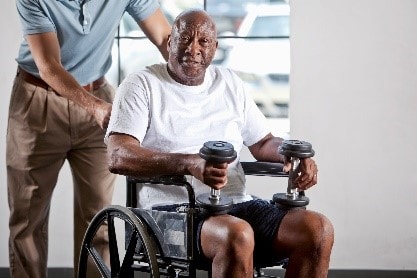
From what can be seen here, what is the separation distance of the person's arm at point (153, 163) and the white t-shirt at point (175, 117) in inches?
2.2

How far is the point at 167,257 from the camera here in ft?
8.25

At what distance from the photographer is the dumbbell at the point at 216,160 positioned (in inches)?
92.1

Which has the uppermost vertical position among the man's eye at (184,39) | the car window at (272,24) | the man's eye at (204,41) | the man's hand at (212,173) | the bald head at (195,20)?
the car window at (272,24)

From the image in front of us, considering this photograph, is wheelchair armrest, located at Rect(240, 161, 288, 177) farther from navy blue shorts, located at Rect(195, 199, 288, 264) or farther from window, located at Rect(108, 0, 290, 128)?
window, located at Rect(108, 0, 290, 128)

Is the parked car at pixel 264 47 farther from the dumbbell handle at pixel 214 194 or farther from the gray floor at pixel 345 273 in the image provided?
the dumbbell handle at pixel 214 194

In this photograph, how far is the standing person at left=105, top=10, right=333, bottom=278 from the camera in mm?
2408

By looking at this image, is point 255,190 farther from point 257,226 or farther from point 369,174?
point 257,226

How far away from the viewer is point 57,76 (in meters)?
2.92

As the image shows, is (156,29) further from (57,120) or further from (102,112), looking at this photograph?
(102,112)

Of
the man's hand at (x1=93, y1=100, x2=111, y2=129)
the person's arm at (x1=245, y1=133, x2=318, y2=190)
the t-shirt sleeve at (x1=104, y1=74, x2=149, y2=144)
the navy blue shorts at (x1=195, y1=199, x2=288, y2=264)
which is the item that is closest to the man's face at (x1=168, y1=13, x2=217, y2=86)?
the t-shirt sleeve at (x1=104, y1=74, x2=149, y2=144)

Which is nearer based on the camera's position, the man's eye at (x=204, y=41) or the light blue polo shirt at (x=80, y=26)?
the man's eye at (x=204, y=41)

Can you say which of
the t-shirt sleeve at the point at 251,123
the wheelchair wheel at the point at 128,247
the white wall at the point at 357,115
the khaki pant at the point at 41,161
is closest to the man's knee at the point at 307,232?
the wheelchair wheel at the point at 128,247

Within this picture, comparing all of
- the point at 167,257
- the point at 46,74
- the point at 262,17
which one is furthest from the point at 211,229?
the point at 262,17

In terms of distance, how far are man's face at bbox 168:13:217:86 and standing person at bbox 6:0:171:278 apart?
1.73 ft
